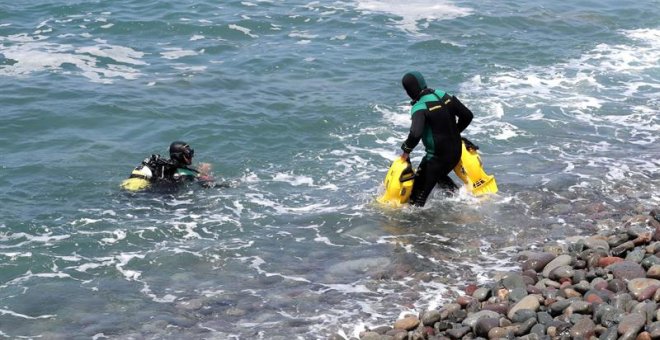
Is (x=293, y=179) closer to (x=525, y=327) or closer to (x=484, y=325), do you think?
(x=484, y=325)

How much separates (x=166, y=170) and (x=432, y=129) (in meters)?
4.12

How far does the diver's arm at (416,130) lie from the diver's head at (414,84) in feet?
0.88

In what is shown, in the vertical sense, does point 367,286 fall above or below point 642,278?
below

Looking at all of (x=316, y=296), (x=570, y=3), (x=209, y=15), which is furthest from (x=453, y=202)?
(x=570, y=3)

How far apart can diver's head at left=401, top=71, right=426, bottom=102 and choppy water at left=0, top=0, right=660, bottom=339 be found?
1881mm

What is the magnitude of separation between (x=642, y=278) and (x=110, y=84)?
13.9 m

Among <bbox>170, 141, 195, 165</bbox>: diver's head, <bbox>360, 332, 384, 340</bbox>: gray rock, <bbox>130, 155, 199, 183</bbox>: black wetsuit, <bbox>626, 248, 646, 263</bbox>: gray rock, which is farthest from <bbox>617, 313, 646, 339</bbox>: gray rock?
<bbox>130, 155, 199, 183</bbox>: black wetsuit

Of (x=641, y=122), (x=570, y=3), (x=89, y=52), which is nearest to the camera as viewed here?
(x=641, y=122)

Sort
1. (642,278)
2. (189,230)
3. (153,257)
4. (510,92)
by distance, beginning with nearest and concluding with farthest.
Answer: (642,278) → (153,257) → (189,230) → (510,92)

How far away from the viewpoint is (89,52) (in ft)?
73.2

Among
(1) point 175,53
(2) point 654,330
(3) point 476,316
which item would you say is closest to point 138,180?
(3) point 476,316

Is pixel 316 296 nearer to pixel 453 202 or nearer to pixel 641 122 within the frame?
pixel 453 202

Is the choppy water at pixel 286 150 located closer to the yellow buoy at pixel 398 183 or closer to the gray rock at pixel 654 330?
the yellow buoy at pixel 398 183

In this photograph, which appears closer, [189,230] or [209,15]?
[189,230]
